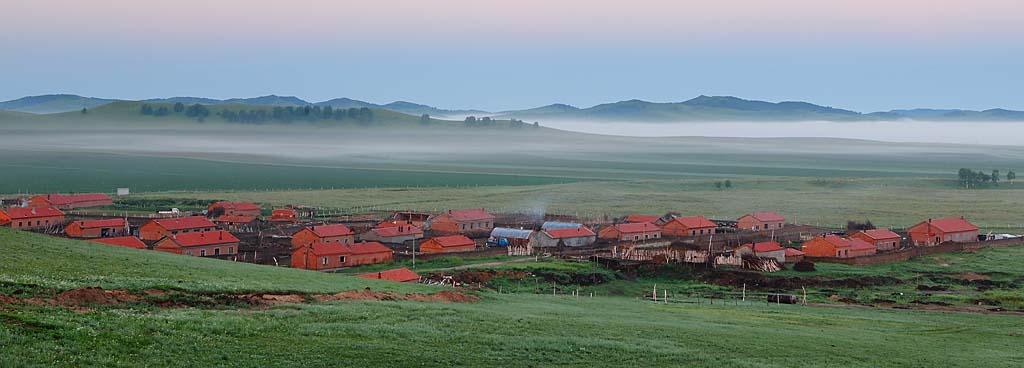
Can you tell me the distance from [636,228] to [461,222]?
41.8 ft

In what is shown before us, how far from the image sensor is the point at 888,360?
81.3ft

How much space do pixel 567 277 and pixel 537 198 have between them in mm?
64930

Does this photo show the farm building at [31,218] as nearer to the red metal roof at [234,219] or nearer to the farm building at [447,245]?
the red metal roof at [234,219]

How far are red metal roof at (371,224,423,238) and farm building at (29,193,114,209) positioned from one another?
3202 cm

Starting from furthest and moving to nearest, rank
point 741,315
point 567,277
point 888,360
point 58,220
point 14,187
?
1. point 14,187
2. point 58,220
3. point 567,277
4. point 741,315
5. point 888,360

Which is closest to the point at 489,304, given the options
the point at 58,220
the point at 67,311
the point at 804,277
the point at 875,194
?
the point at 67,311

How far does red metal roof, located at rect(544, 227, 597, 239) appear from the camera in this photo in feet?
220

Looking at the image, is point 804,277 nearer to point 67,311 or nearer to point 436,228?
point 436,228

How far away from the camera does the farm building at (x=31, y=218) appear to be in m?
69.0

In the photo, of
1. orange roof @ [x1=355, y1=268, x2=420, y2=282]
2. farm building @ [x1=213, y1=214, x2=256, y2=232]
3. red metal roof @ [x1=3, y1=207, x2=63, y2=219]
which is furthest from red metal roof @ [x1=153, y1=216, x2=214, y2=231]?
orange roof @ [x1=355, y1=268, x2=420, y2=282]

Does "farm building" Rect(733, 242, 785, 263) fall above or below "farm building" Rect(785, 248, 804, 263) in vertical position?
above

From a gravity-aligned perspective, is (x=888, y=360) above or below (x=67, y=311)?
below

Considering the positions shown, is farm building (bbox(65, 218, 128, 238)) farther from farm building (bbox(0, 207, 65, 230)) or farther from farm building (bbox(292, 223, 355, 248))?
farm building (bbox(292, 223, 355, 248))

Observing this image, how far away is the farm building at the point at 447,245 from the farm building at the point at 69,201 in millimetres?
38497
